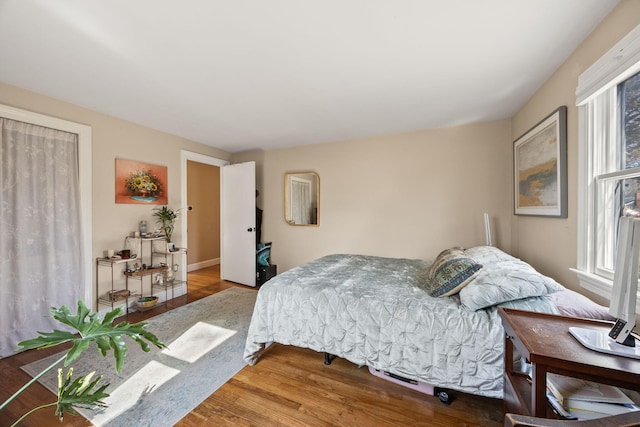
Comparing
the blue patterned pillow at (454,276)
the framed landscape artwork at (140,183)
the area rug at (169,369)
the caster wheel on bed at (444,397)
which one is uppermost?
the framed landscape artwork at (140,183)

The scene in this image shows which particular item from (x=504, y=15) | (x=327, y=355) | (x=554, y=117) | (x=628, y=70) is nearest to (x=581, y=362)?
(x=628, y=70)

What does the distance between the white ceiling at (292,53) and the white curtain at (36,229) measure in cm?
53

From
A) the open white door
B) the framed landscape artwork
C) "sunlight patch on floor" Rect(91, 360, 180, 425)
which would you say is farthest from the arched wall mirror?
"sunlight patch on floor" Rect(91, 360, 180, 425)

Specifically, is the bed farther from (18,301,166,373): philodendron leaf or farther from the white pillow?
(18,301,166,373): philodendron leaf

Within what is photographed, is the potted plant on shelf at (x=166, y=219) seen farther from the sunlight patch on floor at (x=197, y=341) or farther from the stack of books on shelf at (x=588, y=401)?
the stack of books on shelf at (x=588, y=401)

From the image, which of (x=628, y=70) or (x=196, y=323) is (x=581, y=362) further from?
(x=196, y=323)

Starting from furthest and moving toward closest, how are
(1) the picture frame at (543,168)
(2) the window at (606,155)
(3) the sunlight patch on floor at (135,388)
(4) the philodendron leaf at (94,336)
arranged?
(1) the picture frame at (543,168) → (3) the sunlight patch on floor at (135,388) → (2) the window at (606,155) → (4) the philodendron leaf at (94,336)

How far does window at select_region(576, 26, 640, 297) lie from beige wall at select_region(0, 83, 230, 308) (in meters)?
4.30

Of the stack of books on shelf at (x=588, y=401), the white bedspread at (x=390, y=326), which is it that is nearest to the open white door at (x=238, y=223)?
the white bedspread at (x=390, y=326)

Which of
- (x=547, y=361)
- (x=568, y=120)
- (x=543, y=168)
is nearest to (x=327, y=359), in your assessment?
(x=547, y=361)

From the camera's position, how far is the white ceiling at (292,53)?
1.37m

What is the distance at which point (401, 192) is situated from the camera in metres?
3.46

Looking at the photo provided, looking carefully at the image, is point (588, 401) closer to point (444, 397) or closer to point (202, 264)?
point (444, 397)

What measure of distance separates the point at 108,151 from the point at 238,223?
1961 millimetres
